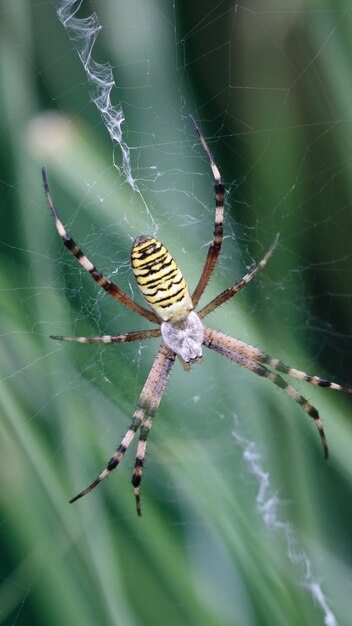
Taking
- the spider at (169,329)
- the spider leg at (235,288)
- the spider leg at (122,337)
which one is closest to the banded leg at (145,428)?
the spider at (169,329)

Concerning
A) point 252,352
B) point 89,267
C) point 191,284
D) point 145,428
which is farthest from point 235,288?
point 145,428

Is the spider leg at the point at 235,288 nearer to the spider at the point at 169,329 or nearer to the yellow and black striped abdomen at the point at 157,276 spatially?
the spider at the point at 169,329

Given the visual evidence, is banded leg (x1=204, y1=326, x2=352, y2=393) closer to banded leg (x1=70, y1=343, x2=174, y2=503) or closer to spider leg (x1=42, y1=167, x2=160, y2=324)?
banded leg (x1=70, y1=343, x2=174, y2=503)

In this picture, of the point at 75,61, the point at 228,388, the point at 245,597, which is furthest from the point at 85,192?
the point at 245,597

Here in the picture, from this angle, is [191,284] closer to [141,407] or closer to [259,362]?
[259,362]

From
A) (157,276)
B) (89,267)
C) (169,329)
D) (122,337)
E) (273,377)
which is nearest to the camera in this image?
(157,276)

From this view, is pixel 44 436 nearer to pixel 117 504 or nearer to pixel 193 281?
pixel 117 504

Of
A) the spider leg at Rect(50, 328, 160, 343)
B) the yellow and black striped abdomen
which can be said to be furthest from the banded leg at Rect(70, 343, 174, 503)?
the yellow and black striped abdomen
